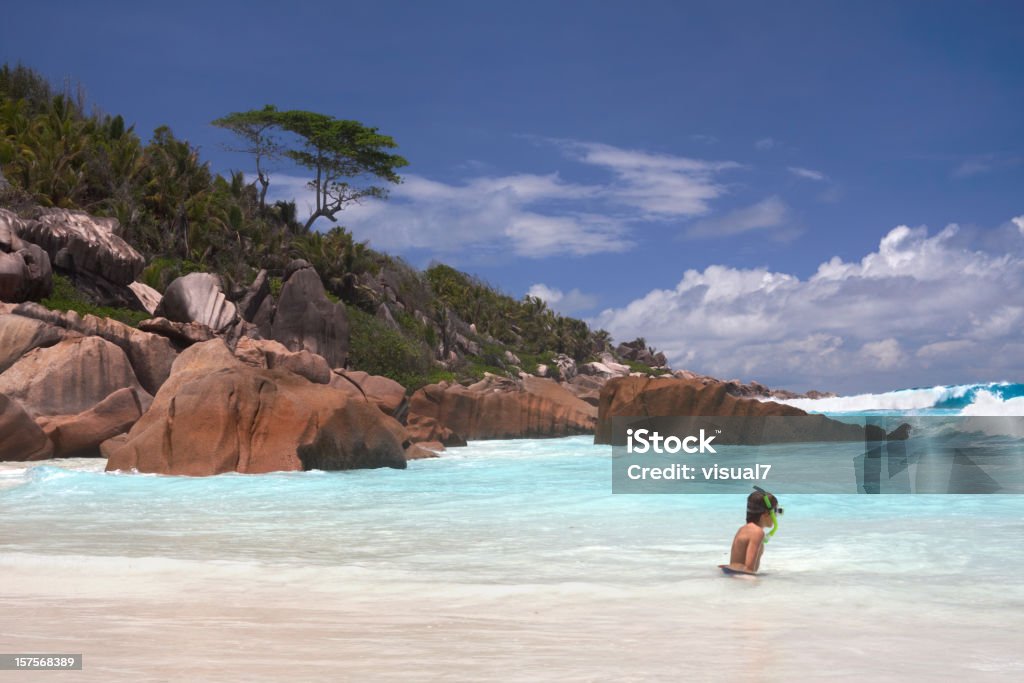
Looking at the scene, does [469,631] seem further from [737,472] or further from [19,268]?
[19,268]

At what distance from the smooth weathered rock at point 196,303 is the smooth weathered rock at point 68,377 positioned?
8324 mm

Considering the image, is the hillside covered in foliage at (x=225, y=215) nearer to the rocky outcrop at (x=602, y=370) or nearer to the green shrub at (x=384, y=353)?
the green shrub at (x=384, y=353)

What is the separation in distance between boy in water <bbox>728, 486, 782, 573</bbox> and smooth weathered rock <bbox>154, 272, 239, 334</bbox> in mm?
25372

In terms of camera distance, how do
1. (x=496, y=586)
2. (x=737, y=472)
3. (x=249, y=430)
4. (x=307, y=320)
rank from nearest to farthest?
1. (x=496, y=586)
2. (x=249, y=430)
3. (x=737, y=472)
4. (x=307, y=320)

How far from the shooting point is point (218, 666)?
4.35 meters

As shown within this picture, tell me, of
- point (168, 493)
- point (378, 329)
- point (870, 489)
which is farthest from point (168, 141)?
point (870, 489)

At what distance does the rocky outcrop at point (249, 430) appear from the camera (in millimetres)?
16578

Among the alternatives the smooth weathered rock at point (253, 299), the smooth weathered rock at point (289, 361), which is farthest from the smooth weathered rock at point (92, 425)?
the smooth weathered rock at point (253, 299)

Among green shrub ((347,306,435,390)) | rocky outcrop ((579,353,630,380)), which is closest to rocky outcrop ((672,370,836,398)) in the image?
rocky outcrop ((579,353,630,380))

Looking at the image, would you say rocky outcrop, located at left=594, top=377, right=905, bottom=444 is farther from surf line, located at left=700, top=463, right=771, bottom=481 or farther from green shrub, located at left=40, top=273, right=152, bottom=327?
green shrub, located at left=40, top=273, right=152, bottom=327

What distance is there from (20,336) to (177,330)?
4695 millimetres

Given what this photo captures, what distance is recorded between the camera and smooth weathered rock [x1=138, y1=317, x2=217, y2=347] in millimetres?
25922

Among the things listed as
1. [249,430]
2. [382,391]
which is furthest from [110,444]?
[382,391]

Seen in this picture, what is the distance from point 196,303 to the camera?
100 ft
